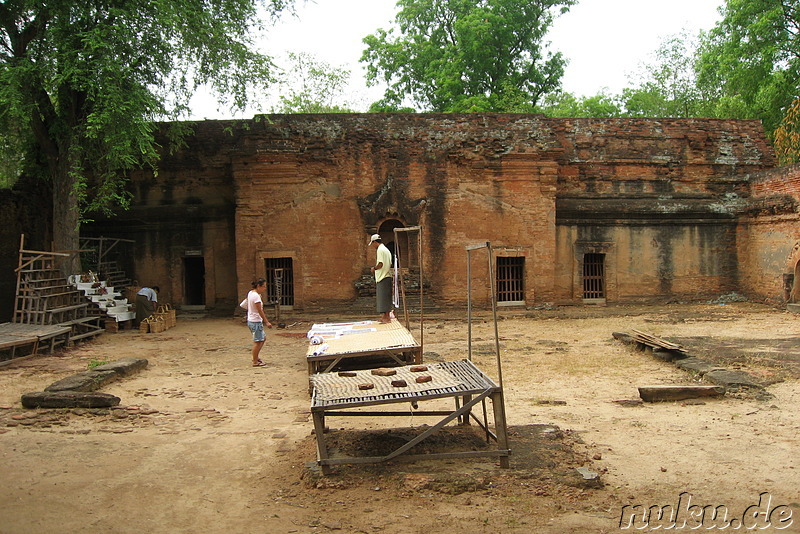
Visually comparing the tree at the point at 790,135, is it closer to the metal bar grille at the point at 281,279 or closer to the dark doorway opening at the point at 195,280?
the metal bar grille at the point at 281,279

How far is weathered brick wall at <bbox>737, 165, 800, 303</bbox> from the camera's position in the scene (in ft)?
51.1

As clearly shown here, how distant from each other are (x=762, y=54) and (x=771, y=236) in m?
9.34

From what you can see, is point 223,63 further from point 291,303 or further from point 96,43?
point 291,303

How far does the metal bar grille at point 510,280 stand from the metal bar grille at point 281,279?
17.6 ft

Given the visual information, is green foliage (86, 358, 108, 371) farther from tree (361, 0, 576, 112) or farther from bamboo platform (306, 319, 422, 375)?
tree (361, 0, 576, 112)

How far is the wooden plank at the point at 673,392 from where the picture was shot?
7430 millimetres

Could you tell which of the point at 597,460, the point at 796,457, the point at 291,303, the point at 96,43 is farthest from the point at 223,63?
the point at 796,457

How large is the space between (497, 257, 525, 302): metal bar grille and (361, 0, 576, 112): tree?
38.9 feet

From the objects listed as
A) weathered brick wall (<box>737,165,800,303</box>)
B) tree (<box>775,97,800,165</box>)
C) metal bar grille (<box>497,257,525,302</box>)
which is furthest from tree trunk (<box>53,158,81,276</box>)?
tree (<box>775,97,800,165</box>)

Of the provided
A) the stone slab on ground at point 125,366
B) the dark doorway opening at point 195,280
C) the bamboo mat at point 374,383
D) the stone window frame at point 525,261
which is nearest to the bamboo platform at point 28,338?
the stone slab on ground at point 125,366

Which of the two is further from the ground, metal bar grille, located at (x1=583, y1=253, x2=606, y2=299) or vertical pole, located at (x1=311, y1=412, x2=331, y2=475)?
metal bar grille, located at (x1=583, y1=253, x2=606, y2=299)

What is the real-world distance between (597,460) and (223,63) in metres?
12.4

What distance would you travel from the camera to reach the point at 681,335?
40.1ft

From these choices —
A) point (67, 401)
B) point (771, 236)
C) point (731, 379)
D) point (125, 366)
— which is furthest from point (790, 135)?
point (67, 401)
